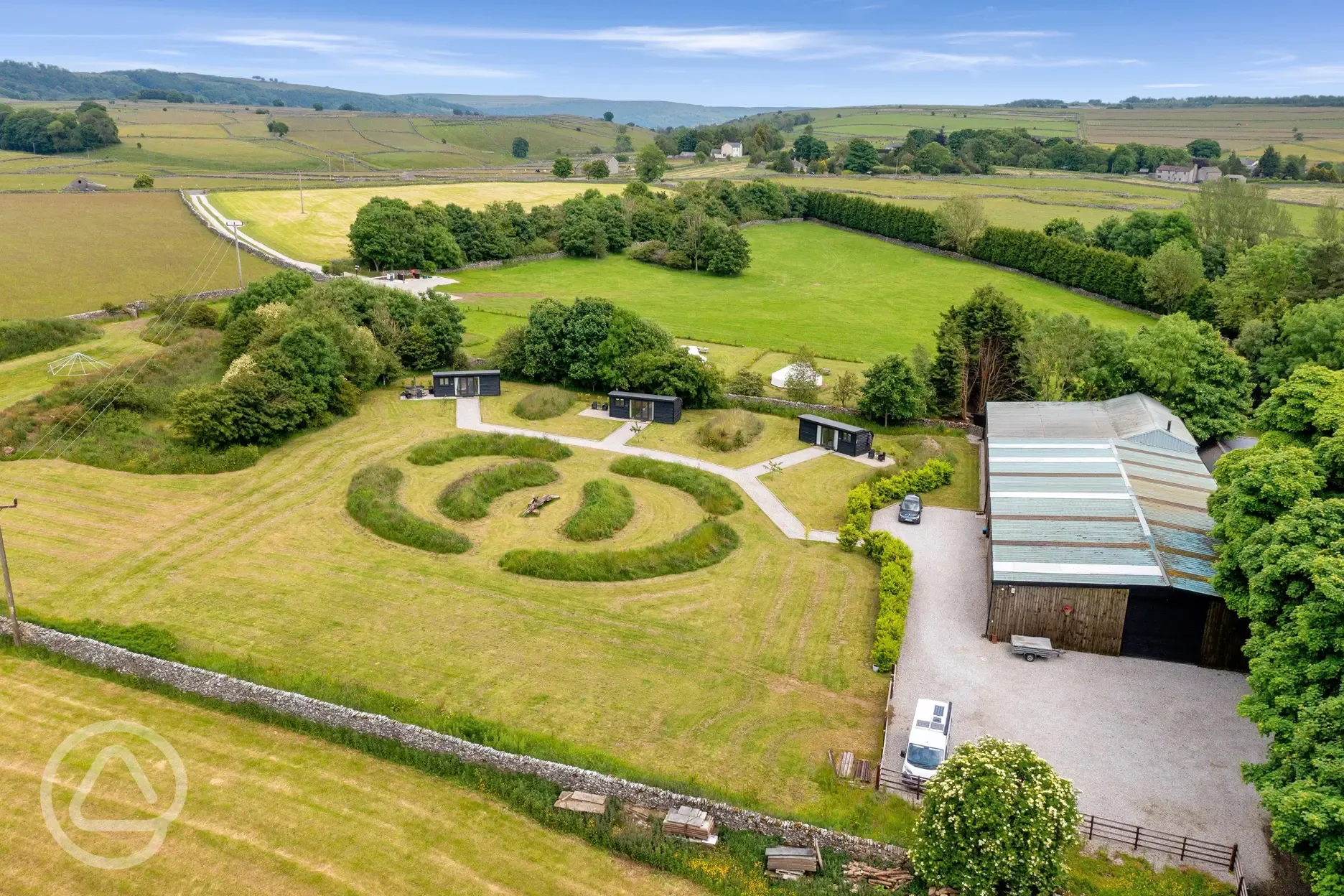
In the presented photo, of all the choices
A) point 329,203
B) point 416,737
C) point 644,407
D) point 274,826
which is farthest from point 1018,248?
point 274,826

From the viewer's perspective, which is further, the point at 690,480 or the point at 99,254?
the point at 99,254

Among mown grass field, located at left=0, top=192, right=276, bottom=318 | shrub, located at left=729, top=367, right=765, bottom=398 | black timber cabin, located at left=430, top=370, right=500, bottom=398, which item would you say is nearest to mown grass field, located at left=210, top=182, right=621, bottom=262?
mown grass field, located at left=0, top=192, right=276, bottom=318

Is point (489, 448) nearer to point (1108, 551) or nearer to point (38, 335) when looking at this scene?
point (1108, 551)

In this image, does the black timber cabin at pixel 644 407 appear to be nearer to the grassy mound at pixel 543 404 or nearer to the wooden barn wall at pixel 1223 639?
the grassy mound at pixel 543 404

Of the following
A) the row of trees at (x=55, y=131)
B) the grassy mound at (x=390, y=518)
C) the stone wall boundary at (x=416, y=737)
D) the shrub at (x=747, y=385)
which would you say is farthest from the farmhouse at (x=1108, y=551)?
the row of trees at (x=55, y=131)

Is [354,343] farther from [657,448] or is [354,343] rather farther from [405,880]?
[405,880]

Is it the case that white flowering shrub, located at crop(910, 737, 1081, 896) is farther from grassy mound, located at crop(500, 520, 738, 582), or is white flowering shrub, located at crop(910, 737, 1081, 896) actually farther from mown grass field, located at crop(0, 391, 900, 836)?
grassy mound, located at crop(500, 520, 738, 582)

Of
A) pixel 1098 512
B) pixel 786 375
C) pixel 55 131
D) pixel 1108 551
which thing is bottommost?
pixel 1108 551
